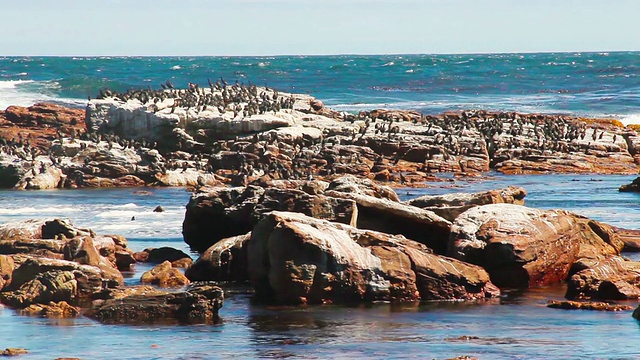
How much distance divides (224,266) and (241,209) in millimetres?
2731

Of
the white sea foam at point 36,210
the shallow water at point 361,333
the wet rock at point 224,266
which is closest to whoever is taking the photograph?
the shallow water at point 361,333

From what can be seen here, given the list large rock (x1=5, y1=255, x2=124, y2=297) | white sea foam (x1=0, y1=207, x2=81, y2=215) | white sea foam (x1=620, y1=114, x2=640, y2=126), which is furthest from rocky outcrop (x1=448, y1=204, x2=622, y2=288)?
white sea foam (x1=620, y1=114, x2=640, y2=126)

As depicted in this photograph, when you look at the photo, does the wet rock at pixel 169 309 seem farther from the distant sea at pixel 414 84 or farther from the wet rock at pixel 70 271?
the distant sea at pixel 414 84

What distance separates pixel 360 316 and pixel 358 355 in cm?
281

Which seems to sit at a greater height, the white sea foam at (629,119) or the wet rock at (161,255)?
the white sea foam at (629,119)

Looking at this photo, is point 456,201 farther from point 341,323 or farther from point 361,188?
point 341,323

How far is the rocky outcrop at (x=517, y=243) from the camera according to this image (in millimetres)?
20750

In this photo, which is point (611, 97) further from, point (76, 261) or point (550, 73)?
point (76, 261)

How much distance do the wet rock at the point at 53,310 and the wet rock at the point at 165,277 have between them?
280 centimetres

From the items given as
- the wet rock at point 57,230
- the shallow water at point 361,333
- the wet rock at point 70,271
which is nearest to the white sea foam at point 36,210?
the wet rock at point 57,230

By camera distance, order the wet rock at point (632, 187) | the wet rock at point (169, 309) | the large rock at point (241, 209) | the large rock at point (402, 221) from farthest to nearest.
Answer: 1. the wet rock at point (632, 187)
2. the large rock at point (402, 221)
3. the large rock at point (241, 209)
4. the wet rock at point (169, 309)

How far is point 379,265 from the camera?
62.8 ft

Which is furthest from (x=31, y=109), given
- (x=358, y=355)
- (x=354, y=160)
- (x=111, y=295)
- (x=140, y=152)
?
(x=358, y=355)

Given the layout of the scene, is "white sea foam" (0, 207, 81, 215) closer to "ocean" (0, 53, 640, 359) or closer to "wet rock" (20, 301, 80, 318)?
"ocean" (0, 53, 640, 359)
